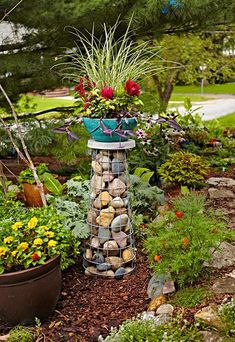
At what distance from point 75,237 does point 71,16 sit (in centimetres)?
229

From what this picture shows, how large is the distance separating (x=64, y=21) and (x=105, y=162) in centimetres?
212

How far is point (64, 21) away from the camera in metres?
4.88

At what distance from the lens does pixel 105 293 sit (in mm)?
3252

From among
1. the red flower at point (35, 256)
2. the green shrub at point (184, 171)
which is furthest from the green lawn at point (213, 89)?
the red flower at point (35, 256)

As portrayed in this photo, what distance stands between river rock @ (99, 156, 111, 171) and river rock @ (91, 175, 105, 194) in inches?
3.0

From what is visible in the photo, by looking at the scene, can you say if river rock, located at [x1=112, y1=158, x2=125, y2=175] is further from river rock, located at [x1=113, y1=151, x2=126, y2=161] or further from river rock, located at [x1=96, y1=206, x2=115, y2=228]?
river rock, located at [x1=96, y1=206, x2=115, y2=228]

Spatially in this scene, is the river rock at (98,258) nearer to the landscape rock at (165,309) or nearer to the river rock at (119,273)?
the river rock at (119,273)

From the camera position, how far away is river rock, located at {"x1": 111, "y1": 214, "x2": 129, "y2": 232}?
338cm

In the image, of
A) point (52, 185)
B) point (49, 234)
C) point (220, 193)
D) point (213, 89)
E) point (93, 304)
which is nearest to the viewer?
point (49, 234)

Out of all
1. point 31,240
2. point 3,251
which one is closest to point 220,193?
point 31,240

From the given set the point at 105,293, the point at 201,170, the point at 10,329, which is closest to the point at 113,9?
the point at 201,170

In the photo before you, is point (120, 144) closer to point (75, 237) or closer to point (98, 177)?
point (98, 177)

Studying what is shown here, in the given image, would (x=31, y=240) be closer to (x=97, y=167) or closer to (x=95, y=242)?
(x=95, y=242)

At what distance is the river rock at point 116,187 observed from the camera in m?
3.36
